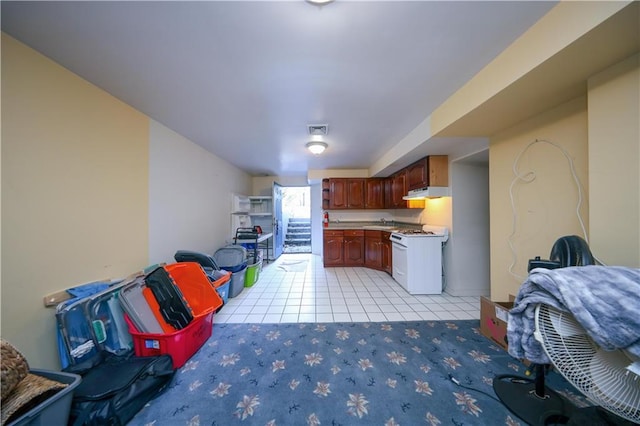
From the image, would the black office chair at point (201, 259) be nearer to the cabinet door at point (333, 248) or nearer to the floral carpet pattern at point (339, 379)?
the floral carpet pattern at point (339, 379)

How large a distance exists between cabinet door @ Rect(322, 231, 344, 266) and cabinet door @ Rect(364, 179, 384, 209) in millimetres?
1075

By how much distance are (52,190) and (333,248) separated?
4.06 m

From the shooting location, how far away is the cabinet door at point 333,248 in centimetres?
469

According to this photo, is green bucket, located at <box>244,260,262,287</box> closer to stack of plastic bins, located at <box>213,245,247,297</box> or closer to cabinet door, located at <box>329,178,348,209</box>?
stack of plastic bins, located at <box>213,245,247,297</box>

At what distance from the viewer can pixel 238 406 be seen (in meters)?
1.33

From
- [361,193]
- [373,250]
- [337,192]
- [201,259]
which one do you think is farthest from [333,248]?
[201,259]

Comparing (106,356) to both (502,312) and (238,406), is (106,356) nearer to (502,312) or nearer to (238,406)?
(238,406)

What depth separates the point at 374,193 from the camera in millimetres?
4863

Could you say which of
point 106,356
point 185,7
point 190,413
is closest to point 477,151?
point 185,7

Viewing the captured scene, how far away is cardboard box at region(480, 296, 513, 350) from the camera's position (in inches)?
72.2

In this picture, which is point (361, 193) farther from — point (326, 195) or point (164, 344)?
point (164, 344)

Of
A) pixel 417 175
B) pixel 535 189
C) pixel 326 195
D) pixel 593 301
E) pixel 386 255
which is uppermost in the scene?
pixel 417 175

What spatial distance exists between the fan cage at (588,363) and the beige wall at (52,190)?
282 centimetres

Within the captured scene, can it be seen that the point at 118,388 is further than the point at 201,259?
No
